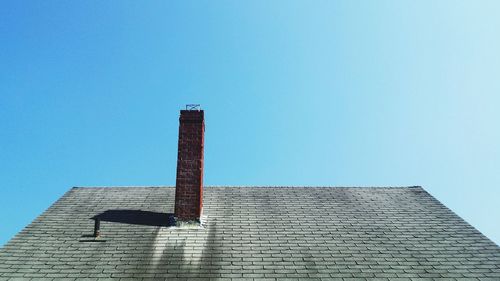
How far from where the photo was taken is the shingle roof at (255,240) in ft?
28.0

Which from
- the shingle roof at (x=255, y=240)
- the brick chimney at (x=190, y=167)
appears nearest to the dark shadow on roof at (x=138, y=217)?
the shingle roof at (x=255, y=240)

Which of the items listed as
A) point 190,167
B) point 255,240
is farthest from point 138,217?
point 255,240

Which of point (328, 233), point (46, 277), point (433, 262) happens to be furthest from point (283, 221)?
point (46, 277)

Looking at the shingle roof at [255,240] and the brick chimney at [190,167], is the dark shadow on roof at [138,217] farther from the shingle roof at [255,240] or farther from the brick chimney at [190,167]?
the brick chimney at [190,167]

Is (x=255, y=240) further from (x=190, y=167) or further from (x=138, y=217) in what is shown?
(x=138, y=217)

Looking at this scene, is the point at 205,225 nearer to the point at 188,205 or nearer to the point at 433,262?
the point at 188,205

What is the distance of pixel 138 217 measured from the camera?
10719mm

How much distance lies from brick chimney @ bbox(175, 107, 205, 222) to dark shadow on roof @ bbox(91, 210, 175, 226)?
1.37 ft

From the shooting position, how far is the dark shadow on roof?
34.2 feet

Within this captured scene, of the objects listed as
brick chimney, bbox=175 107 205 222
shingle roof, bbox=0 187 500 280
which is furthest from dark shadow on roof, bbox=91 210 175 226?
brick chimney, bbox=175 107 205 222

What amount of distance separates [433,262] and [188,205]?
568 centimetres

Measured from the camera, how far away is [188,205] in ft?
34.2

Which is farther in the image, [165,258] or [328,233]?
[328,233]

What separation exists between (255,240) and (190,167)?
8.30 feet
